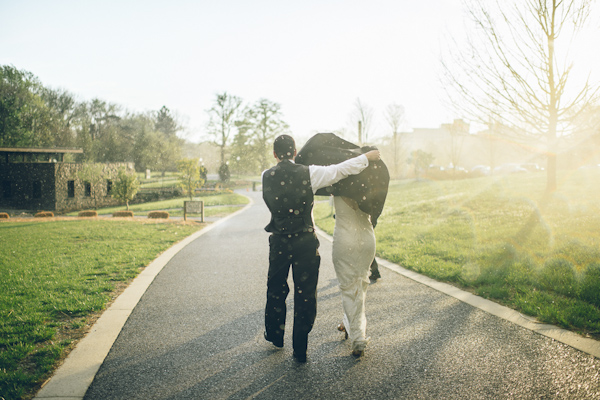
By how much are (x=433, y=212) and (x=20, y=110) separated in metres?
42.1

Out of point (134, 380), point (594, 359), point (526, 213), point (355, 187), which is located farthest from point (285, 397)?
point (526, 213)

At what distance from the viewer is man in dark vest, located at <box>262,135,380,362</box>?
121 inches

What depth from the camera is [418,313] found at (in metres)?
4.27

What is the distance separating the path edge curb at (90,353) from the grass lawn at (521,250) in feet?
15.2

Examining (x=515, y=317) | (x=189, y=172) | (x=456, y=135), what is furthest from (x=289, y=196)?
(x=456, y=135)

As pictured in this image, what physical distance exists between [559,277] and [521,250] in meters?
1.80

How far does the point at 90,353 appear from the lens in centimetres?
336

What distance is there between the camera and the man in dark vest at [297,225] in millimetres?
3076

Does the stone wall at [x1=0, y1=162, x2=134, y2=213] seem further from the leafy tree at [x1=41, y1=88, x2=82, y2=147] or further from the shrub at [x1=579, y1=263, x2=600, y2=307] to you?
the shrub at [x1=579, y1=263, x2=600, y2=307]

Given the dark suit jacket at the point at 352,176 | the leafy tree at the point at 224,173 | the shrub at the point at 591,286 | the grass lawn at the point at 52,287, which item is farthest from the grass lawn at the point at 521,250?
the leafy tree at the point at 224,173

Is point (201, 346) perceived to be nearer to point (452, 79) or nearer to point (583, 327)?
point (583, 327)

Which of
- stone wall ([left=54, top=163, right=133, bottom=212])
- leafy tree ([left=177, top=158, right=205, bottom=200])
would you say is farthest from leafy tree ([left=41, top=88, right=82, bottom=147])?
leafy tree ([left=177, top=158, right=205, bottom=200])

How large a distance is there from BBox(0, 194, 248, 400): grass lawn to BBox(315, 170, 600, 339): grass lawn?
5070 mm

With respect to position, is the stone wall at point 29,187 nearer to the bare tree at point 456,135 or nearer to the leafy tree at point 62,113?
the leafy tree at point 62,113
